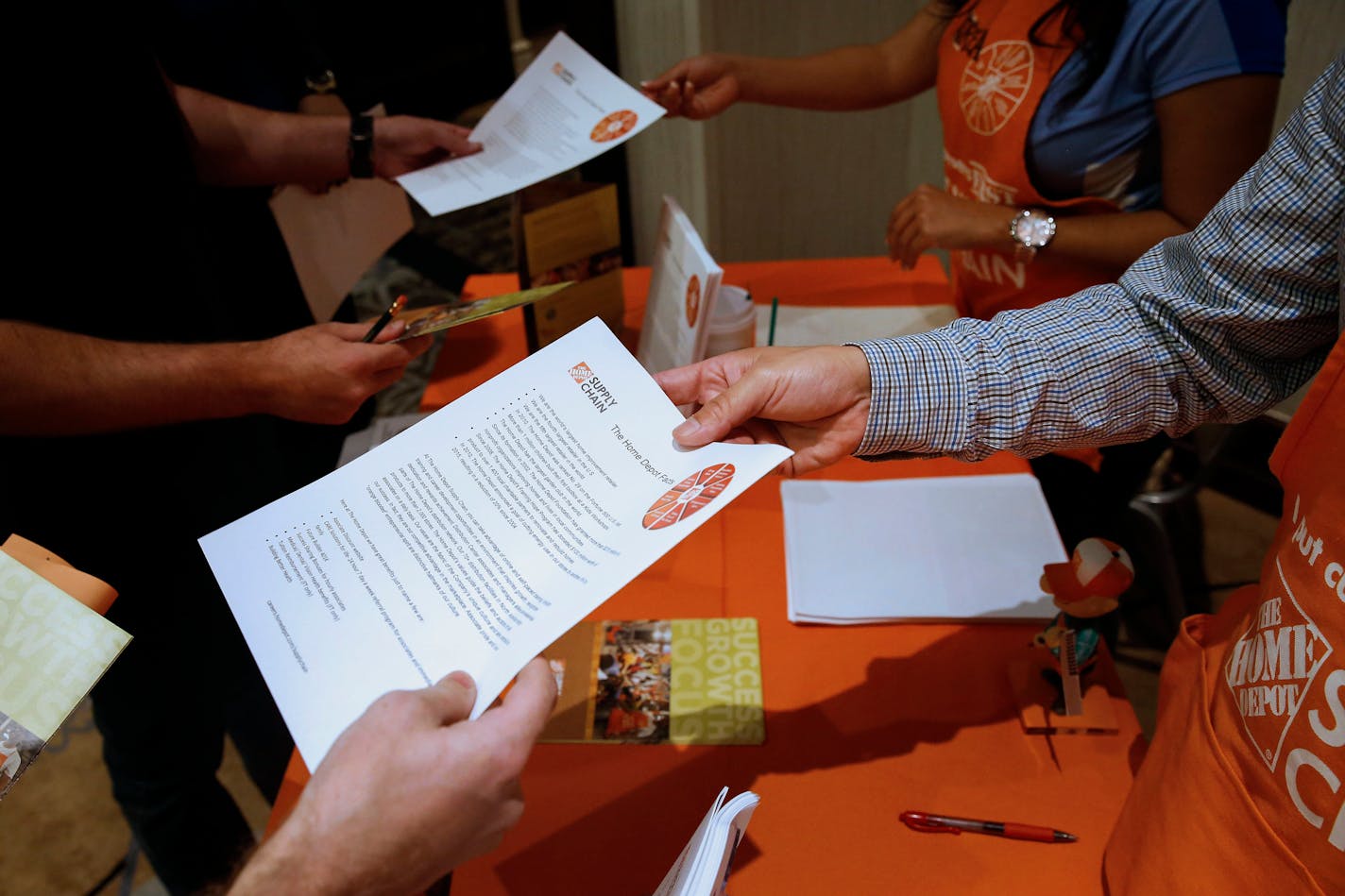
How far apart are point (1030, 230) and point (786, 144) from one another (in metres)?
1.33

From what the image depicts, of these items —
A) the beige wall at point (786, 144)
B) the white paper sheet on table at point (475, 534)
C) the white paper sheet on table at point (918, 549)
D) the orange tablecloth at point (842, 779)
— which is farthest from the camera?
the beige wall at point (786, 144)

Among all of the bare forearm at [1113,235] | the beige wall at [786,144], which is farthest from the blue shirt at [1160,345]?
the beige wall at [786,144]

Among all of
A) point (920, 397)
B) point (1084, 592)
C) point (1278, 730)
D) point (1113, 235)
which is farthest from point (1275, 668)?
point (1113, 235)

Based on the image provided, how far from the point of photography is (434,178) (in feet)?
4.45

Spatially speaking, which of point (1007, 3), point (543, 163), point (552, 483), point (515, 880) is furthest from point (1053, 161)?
point (515, 880)

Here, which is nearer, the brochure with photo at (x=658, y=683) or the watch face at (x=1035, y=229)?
the brochure with photo at (x=658, y=683)

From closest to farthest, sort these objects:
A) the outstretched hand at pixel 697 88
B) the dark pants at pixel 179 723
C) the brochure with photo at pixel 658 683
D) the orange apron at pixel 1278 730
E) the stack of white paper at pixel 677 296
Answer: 1. the orange apron at pixel 1278 730
2. the brochure with photo at pixel 658 683
3. the stack of white paper at pixel 677 296
4. the dark pants at pixel 179 723
5. the outstretched hand at pixel 697 88

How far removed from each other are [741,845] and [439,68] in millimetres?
3973

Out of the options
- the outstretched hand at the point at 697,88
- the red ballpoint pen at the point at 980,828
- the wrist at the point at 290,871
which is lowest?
the red ballpoint pen at the point at 980,828

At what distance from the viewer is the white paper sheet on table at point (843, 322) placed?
146cm

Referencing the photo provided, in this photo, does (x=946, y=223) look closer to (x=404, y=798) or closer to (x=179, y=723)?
(x=404, y=798)

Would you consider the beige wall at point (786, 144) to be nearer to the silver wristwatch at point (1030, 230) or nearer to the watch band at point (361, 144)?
the watch band at point (361, 144)

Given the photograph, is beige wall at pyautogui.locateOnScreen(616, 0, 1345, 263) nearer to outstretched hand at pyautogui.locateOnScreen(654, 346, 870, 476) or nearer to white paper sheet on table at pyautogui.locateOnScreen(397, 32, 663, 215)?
white paper sheet on table at pyautogui.locateOnScreen(397, 32, 663, 215)

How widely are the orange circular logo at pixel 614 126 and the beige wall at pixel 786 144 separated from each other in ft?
2.19
